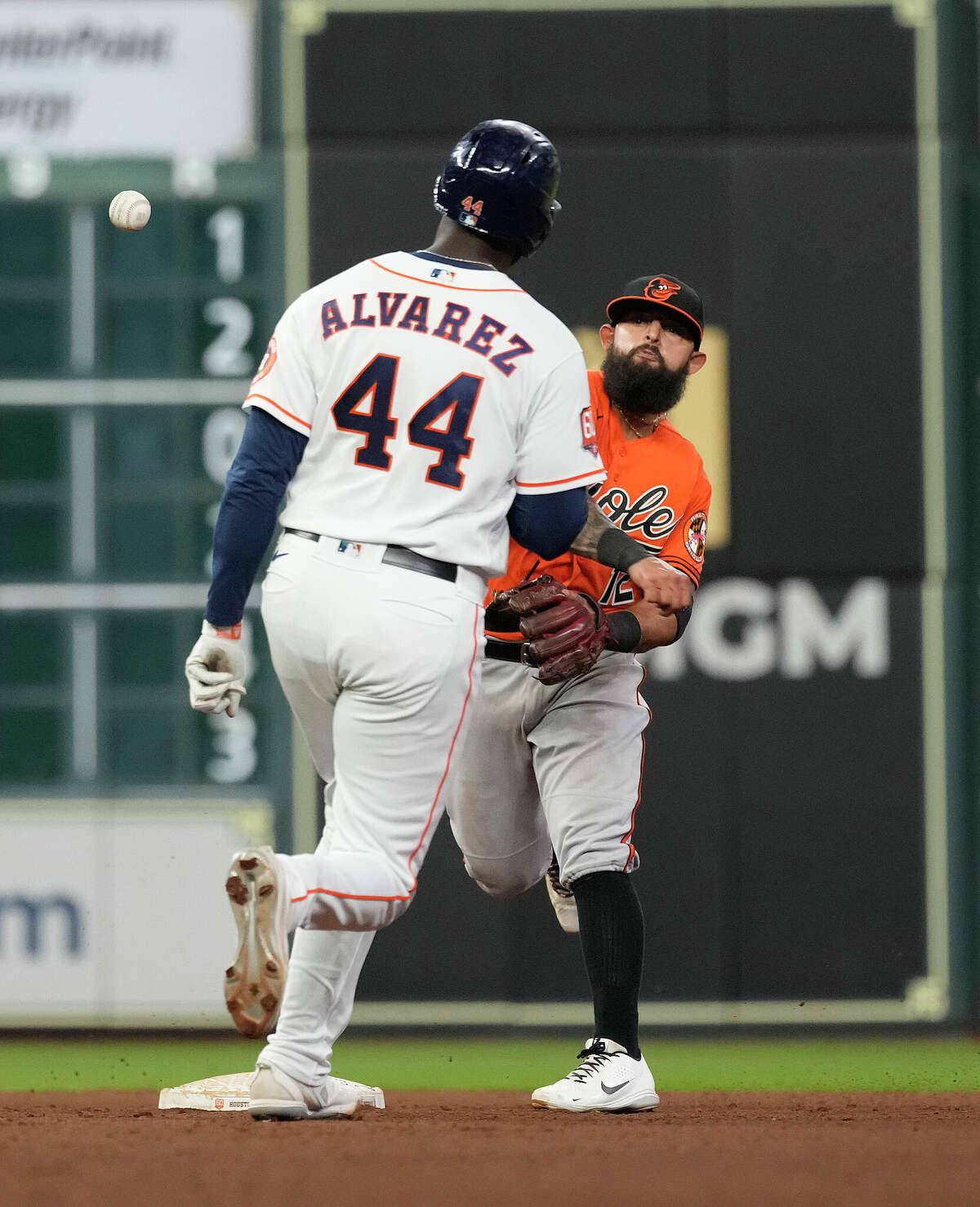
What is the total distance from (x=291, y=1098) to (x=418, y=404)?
128cm

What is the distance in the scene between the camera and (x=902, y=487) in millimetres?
6176

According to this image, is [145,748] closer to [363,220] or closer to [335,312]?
[363,220]

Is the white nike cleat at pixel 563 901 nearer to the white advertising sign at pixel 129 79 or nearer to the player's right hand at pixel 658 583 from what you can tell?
the player's right hand at pixel 658 583

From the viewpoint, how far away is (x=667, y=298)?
392cm

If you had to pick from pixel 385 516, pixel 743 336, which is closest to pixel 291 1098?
pixel 385 516

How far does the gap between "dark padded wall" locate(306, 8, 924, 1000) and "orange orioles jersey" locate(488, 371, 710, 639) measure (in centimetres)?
219

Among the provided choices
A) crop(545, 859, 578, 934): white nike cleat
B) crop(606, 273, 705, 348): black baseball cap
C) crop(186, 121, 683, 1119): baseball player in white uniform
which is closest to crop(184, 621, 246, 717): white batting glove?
crop(186, 121, 683, 1119): baseball player in white uniform

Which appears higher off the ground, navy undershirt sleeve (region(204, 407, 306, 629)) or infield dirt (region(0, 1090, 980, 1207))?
navy undershirt sleeve (region(204, 407, 306, 629))

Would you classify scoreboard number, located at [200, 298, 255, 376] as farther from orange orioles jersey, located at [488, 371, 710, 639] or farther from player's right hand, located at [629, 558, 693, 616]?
player's right hand, located at [629, 558, 693, 616]

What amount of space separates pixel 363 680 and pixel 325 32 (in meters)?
3.72

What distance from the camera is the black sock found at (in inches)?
146

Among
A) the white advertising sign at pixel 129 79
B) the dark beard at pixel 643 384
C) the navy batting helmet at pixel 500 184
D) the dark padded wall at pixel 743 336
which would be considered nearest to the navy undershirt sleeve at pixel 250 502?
the navy batting helmet at pixel 500 184

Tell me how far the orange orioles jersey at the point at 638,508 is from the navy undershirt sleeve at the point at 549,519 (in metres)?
0.43

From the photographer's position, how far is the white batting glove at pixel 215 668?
3.28 meters
